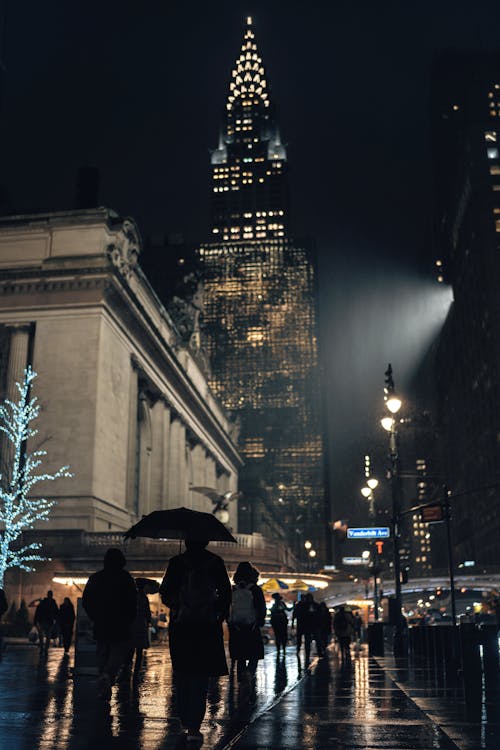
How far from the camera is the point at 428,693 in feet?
42.3

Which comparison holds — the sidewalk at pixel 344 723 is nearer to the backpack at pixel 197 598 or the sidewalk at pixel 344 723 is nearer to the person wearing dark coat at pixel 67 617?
the backpack at pixel 197 598

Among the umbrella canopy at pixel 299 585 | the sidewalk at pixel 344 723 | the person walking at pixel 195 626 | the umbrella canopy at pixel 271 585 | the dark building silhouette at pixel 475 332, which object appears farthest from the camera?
the dark building silhouette at pixel 475 332

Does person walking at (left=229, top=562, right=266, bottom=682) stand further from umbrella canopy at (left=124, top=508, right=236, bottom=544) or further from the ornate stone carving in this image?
the ornate stone carving

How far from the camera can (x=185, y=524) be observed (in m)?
11.8

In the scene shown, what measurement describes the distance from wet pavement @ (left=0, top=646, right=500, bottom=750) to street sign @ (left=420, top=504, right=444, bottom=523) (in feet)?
38.2

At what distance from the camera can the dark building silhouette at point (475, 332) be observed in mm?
115875

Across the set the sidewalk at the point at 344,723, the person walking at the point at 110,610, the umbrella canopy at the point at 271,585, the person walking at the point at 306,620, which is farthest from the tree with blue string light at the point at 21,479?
the person walking at the point at 110,610

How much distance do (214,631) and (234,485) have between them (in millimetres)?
105288

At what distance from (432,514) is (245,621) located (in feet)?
46.9

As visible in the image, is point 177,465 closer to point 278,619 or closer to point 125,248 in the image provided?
point 125,248

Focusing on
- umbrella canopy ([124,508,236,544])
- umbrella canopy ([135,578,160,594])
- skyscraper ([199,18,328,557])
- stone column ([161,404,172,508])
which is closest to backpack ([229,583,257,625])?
umbrella canopy ([124,508,236,544])

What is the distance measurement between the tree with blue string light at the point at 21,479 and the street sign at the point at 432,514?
2149cm

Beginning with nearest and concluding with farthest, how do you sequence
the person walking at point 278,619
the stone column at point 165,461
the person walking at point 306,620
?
the person walking at point 278,619 < the person walking at point 306,620 < the stone column at point 165,461

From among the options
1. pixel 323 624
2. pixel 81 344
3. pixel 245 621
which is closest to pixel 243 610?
pixel 245 621
